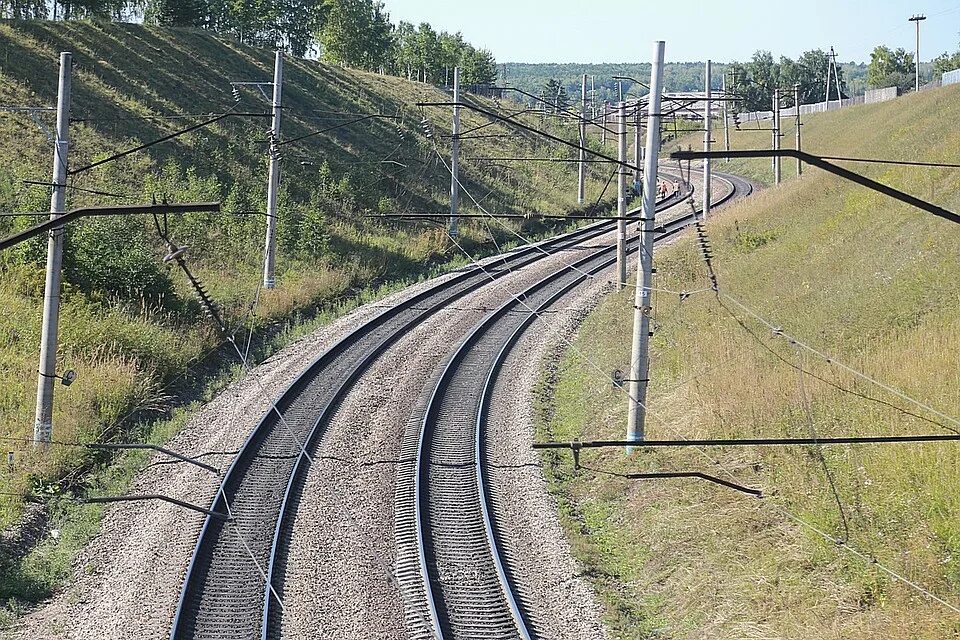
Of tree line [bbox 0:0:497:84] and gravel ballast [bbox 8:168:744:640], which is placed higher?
tree line [bbox 0:0:497:84]

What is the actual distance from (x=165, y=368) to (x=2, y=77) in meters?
25.0

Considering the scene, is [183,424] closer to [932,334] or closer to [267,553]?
[267,553]

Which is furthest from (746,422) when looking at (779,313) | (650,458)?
(779,313)

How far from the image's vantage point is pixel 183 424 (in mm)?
19469

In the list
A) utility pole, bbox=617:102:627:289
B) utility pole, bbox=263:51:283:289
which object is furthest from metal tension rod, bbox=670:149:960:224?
utility pole, bbox=263:51:283:289

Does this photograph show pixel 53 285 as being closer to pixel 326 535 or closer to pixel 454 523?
pixel 326 535

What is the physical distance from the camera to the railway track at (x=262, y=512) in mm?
11969

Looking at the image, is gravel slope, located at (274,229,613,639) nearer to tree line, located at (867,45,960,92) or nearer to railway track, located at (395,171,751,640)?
railway track, located at (395,171,751,640)

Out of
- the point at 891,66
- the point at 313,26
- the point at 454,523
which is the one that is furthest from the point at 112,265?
the point at 891,66

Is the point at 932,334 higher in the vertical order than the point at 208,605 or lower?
higher

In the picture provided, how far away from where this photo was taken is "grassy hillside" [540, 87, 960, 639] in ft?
36.0

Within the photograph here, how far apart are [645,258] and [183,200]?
23643 mm

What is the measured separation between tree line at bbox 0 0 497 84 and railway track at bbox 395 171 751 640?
4798cm

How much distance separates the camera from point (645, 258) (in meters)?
15.4
